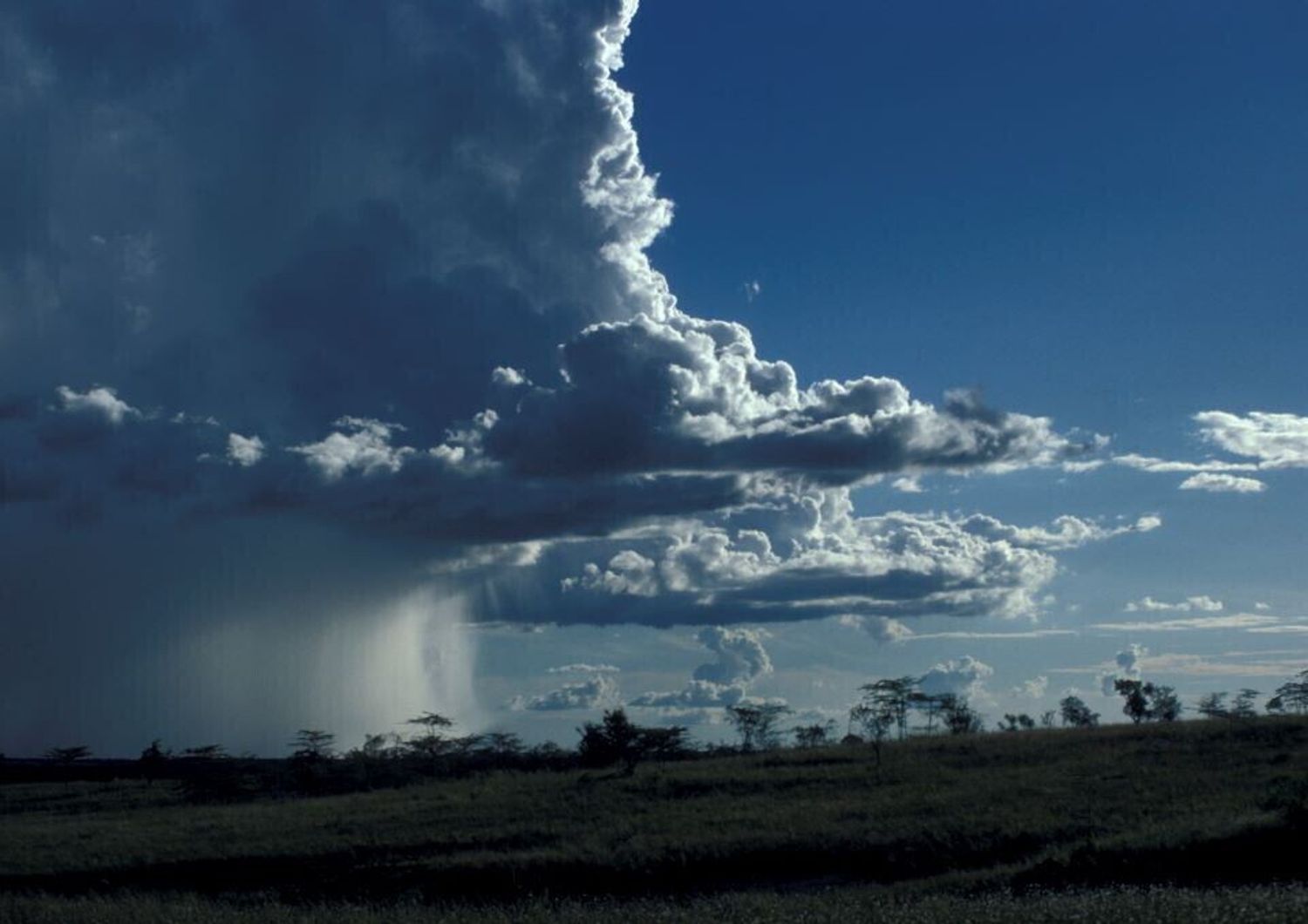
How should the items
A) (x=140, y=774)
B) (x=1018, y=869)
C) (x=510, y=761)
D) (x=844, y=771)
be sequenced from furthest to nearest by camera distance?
(x=140, y=774), (x=510, y=761), (x=844, y=771), (x=1018, y=869)

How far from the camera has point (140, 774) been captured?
113062 millimetres

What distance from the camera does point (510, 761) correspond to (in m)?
96.6

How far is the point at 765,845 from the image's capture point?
39688 mm

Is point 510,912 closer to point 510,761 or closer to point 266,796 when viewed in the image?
point 266,796

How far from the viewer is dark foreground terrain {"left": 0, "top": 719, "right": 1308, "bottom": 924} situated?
26.6 metres

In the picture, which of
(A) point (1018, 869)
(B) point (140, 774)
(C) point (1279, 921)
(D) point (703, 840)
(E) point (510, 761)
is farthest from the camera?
(B) point (140, 774)

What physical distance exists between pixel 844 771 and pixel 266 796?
1302 inches

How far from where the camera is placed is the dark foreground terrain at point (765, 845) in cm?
2656

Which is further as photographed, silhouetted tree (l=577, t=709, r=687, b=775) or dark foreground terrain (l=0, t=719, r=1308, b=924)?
silhouetted tree (l=577, t=709, r=687, b=775)

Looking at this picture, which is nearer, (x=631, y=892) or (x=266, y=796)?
(x=631, y=892)

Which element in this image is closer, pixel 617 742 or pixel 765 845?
pixel 765 845

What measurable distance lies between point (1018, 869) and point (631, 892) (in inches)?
429

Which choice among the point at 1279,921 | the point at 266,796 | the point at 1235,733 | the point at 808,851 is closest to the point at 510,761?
the point at 266,796

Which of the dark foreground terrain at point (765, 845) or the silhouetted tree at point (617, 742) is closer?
the dark foreground terrain at point (765, 845)
